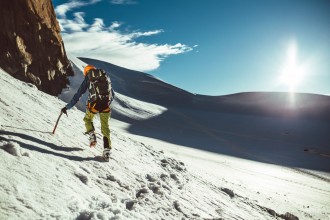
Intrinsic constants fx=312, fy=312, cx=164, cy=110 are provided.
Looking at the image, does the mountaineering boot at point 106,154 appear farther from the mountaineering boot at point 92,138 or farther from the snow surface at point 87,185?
the mountaineering boot at point 92,138

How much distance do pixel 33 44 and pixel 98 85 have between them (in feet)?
78.6

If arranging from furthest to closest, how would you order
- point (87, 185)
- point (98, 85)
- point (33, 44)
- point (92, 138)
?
point (33, 44), point (92, 138), point (98, 85), point (87, 185)

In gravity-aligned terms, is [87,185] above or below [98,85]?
below

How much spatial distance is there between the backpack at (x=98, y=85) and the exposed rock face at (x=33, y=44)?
66.8ft

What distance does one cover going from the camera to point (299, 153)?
33.1 m

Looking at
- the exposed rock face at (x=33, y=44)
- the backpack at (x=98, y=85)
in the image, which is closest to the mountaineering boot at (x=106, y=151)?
the backpack at (x=98, y=85)

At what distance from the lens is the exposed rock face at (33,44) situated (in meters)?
25.1

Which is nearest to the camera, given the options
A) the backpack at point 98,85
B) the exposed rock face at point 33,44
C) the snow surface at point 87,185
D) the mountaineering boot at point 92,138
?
the snow surface at point 87,185

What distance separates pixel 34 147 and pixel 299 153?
106 ft

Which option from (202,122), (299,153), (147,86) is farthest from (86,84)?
(147,86)

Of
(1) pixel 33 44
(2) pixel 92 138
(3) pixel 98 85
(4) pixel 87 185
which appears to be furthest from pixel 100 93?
(1) pixel 33 44

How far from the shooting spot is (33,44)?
28000 mm

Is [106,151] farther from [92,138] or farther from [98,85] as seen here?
[98,85]

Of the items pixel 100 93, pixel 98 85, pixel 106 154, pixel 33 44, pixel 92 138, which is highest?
pixel 33 44
